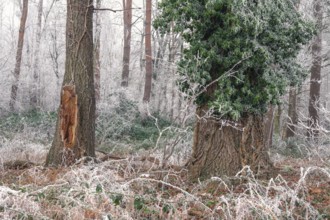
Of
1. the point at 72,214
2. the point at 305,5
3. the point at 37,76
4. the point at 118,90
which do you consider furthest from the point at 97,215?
the point at 37,76

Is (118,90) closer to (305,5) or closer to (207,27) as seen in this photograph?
(305,5)

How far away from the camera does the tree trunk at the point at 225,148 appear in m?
7.02

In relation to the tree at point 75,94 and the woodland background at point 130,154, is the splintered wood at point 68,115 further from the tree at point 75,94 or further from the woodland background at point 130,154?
the woodland background at point 130,154

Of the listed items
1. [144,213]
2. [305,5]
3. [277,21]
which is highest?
[305,5]

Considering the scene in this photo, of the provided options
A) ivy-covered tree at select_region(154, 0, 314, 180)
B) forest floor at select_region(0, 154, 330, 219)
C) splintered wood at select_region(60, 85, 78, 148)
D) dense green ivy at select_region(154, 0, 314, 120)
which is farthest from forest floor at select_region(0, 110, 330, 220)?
dense green ivy at select_region(154, 0, 314, 120)

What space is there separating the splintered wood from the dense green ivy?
2047 millimetres

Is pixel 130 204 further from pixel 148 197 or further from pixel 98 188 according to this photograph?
pixel 98 188

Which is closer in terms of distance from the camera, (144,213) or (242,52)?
(144,213)

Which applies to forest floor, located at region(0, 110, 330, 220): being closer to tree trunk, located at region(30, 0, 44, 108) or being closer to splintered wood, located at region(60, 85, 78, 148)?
splintered wood, located at region(60, 85, 78, 148)

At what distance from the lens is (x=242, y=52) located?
260 inches

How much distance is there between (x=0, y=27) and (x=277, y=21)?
3204 cm

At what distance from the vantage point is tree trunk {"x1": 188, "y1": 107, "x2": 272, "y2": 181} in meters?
7.02

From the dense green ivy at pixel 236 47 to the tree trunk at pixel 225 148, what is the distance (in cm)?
24

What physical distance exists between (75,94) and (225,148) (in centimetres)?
285
